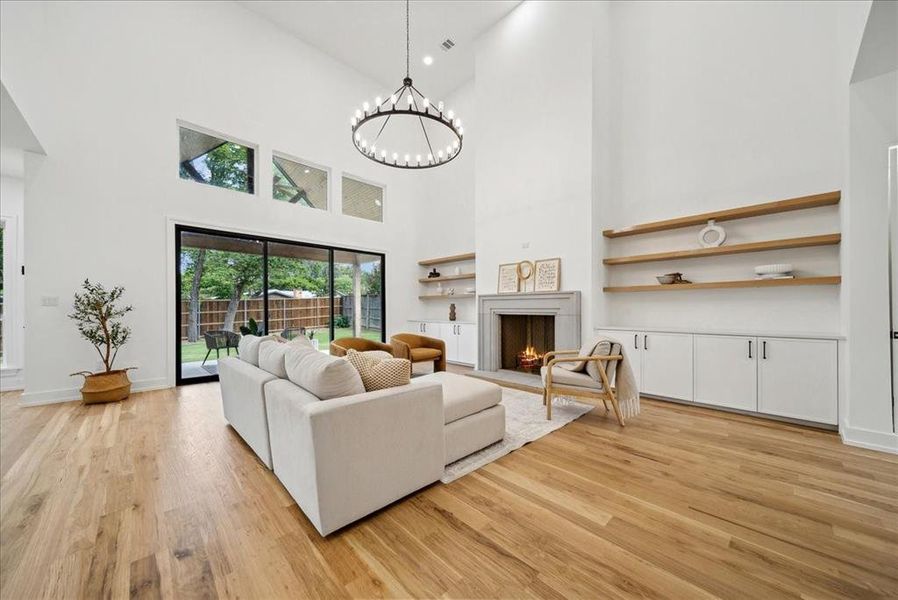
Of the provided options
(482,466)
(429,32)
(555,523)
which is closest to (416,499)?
(482,466)

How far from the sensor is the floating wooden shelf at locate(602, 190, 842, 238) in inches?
123

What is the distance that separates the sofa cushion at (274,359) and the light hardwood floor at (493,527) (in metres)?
0.65

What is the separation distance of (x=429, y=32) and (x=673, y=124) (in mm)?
4165

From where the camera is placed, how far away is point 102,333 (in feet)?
13.1

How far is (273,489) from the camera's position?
6.51ft

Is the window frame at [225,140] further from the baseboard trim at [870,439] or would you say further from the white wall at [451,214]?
the baseboard trim at [870,439]

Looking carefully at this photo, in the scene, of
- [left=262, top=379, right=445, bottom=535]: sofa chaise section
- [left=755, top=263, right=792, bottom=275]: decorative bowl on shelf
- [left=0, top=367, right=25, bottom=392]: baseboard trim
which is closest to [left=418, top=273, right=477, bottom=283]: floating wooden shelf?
[left=755, top=263, right=792, bottom=275]: decorative bowl on shelf

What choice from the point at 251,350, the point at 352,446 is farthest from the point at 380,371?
the point at 251,350

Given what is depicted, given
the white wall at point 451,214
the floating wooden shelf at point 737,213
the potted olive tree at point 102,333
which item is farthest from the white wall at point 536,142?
the potted olive tree at point 102,333

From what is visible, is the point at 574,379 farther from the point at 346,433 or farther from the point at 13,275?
the point at 13,275

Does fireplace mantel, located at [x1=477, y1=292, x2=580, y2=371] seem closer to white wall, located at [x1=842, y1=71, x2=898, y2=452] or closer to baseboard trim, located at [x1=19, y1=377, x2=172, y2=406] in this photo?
white wall, located at [x1=842, y1=71, x2=898, y2=452]

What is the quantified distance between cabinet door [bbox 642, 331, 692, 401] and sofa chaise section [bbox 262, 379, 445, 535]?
291 centimetres

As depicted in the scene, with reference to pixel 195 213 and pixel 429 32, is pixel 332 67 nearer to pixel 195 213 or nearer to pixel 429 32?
pixel 429 32

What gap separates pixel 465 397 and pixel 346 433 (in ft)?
3.20
